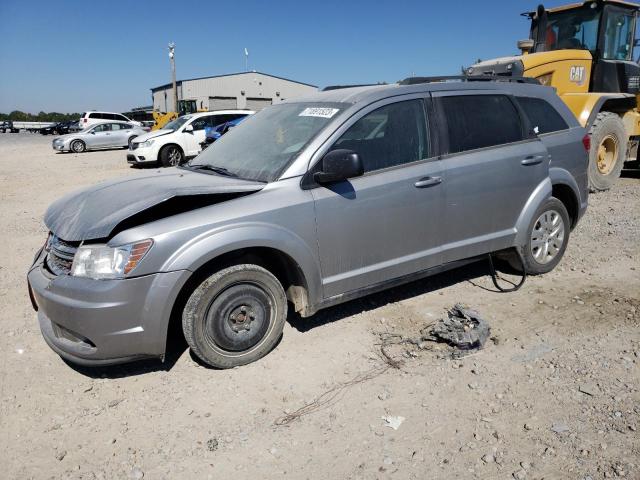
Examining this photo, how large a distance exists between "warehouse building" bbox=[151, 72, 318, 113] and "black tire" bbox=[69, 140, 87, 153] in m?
32.6

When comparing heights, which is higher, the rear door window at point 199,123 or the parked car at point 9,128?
the parked car at point 9,128

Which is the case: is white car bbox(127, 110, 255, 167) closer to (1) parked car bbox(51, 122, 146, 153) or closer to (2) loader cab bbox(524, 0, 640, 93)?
(1) parked car bbox(51, 122, 146, 153)

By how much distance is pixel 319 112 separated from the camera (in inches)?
155

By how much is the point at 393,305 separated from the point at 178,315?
1.89 m

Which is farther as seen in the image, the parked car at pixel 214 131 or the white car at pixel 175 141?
the parked car at pixel 214 131

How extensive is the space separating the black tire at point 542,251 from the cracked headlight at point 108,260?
3510 millimetres

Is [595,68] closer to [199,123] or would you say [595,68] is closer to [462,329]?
[462,329]

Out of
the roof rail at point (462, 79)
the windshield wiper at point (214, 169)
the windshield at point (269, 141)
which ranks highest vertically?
the roof rail at point (462, 79)

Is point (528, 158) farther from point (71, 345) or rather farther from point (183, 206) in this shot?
point (71, 345)

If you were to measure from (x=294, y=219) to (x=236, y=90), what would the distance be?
194 ft

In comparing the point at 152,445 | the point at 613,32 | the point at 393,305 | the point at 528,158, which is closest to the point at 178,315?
the point at 152,445

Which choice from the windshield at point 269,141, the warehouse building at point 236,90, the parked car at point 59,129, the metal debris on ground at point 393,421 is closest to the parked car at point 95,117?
the parked car at point 59,129

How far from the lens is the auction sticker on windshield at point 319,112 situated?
151 inches

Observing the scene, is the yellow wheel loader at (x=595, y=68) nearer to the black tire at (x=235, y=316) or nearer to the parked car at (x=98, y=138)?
the black tire at (x=235, y=316)
